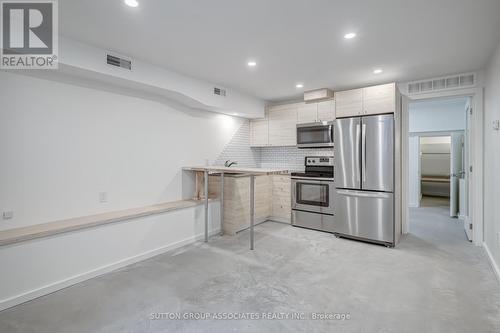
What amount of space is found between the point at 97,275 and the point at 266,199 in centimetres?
326

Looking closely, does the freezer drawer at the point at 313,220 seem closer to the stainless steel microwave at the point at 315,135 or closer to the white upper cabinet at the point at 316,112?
the stainless steel microwave at the point at 315,135

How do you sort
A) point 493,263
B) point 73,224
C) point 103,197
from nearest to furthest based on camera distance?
point 73,224 → point 493,263 → point 103,197

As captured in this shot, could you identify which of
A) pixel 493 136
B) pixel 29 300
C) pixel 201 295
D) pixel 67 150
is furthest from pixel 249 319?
pixel 493 136

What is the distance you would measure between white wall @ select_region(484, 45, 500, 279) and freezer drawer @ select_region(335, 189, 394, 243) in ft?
3.65

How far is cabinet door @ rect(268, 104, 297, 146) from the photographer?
515 centimetres

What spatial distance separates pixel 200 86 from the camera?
409 cm

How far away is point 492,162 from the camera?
10.4 ft

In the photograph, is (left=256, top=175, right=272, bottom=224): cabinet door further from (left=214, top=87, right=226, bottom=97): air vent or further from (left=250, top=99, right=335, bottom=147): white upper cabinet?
(left=214, top=87, right=226, bottom=97): air vent

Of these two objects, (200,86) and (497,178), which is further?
(200,86)

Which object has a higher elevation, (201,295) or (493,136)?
(493,136)

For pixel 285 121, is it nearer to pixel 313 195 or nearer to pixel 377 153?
pixel 313 195

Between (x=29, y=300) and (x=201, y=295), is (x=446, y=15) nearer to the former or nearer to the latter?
(x=201, y=295)

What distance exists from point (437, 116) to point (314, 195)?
15.2 feet

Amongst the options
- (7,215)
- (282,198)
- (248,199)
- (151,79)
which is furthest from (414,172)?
(7,215)
